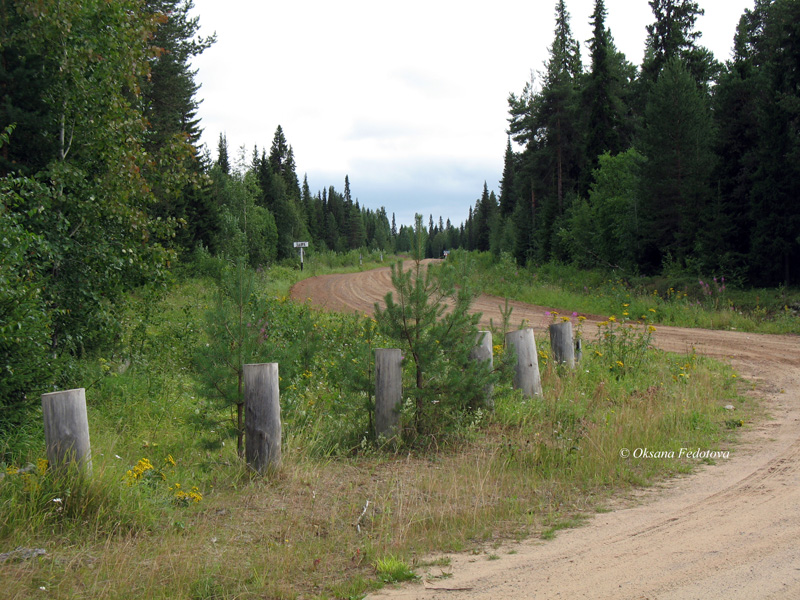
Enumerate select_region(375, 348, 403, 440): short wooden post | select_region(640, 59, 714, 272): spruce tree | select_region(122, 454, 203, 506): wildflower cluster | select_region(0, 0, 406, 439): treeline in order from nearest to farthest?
select_region(122, 454, 203, 506): wildflower cluster → select_region(375, 348, 403, 440): short wooden post → select_region(0, 0, 406, 439): treeline → select_region(640, 59, 714, 272): spruce tree

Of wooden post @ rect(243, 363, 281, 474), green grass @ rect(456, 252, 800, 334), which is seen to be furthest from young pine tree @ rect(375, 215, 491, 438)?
green grass @ rect(456, 252, 800, 334)

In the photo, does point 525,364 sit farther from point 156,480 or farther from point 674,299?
point 674,299

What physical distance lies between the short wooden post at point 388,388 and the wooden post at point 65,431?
9.01 ft

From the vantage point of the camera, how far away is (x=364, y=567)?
3.79 meters

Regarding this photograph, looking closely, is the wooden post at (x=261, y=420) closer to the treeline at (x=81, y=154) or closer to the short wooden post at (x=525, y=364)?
the treeline at (x=81, y=154)

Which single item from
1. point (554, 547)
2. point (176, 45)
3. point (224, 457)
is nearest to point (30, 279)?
point (224, 457)

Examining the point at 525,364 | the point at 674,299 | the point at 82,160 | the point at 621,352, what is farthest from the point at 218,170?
the point at 525,364

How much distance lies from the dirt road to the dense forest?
3439 mm

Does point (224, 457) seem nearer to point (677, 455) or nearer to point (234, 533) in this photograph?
point (234, 533)

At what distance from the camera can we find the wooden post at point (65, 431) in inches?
174

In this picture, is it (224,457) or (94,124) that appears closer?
(224,457)

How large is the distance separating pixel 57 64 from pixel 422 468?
727 cm

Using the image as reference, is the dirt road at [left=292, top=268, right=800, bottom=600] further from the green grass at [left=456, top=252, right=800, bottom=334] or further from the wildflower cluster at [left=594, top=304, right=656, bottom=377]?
the green grass at [left=456, top=252, right=800, bottom=334]

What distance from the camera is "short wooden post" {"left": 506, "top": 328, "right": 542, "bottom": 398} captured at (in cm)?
782
